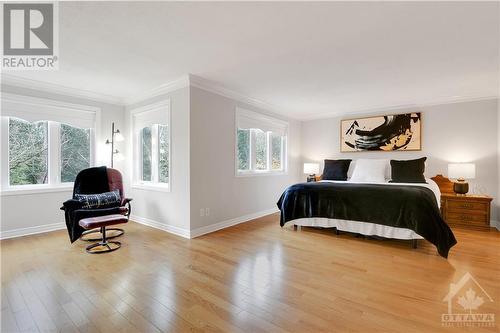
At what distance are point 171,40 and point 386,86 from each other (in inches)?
126

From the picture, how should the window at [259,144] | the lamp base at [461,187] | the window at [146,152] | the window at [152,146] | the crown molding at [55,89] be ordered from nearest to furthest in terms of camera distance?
the crown molding at [55,89]
the window at [152,146]
the lamp base at [461,187]
the window at [146,152]
the window at [259,144]

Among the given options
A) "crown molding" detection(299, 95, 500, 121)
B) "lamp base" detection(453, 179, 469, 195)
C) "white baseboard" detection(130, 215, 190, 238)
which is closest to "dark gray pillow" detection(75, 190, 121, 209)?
"white baseboard" detection(130, 215, 190, 238)

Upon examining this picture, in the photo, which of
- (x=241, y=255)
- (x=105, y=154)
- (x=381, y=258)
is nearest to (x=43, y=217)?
(x=105, y=154)

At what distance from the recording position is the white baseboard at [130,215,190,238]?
345cm

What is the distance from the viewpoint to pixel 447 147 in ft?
14.4

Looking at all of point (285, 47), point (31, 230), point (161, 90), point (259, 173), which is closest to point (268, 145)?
point (259, 173)

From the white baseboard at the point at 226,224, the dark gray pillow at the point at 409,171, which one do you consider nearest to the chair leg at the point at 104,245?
the white baseboard at the point at 226,224

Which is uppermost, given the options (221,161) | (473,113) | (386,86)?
(386,86)

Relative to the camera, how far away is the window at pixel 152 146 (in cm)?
386

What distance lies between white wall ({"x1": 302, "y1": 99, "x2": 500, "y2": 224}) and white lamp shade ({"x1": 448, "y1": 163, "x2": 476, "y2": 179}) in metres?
0.38

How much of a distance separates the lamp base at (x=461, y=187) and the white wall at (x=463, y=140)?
0.36 metres

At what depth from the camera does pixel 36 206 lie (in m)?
3.54

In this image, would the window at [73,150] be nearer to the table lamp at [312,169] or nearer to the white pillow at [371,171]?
the table lamp at [312,169]

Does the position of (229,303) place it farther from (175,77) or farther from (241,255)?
(175,77)
